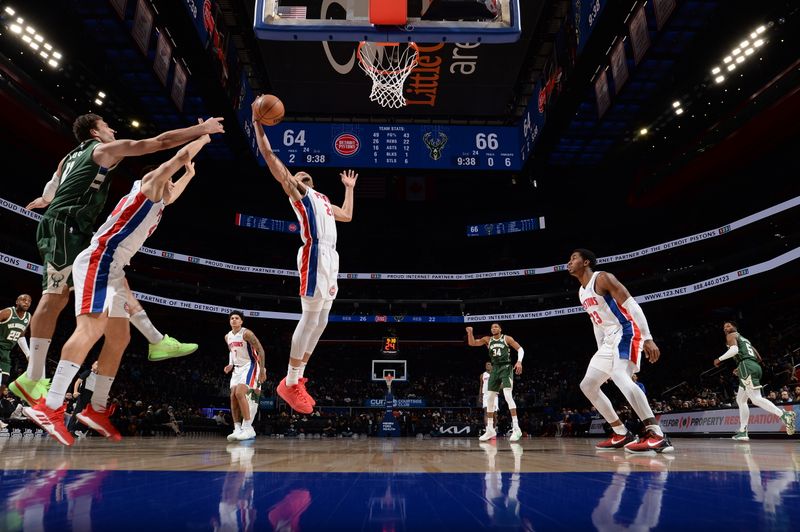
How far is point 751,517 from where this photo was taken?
1353mm

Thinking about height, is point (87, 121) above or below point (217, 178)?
below

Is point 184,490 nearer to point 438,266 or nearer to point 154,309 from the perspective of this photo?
point 154,309

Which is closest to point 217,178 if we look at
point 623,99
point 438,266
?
point 438,266

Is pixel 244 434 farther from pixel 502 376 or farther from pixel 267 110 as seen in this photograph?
pixel 267 110

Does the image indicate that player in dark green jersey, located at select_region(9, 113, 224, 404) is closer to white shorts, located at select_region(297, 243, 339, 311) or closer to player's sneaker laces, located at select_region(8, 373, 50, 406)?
player's sneaker laces, located at select_region(8, 373, 50, 406)

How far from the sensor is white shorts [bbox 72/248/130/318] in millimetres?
3605

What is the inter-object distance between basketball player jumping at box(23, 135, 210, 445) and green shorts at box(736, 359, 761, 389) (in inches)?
370

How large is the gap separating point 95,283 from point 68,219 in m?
0.56

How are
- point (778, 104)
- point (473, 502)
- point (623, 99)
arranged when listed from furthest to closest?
Result: point (778, 104)
point (623, 99)
point (473, 502)

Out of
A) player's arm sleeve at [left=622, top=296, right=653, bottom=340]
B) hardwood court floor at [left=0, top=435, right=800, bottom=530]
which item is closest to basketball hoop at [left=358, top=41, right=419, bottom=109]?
player's arm sleeve at [left=622, top=296, right=653, bottom=340]

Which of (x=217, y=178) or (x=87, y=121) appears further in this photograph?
(x=217, y=178)

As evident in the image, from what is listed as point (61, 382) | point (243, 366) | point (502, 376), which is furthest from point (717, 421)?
point (61, 382)

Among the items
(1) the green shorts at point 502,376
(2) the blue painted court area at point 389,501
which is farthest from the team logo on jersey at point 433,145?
(2) the blue painted court area at point 389,501

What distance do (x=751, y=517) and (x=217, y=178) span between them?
92.8 ft
